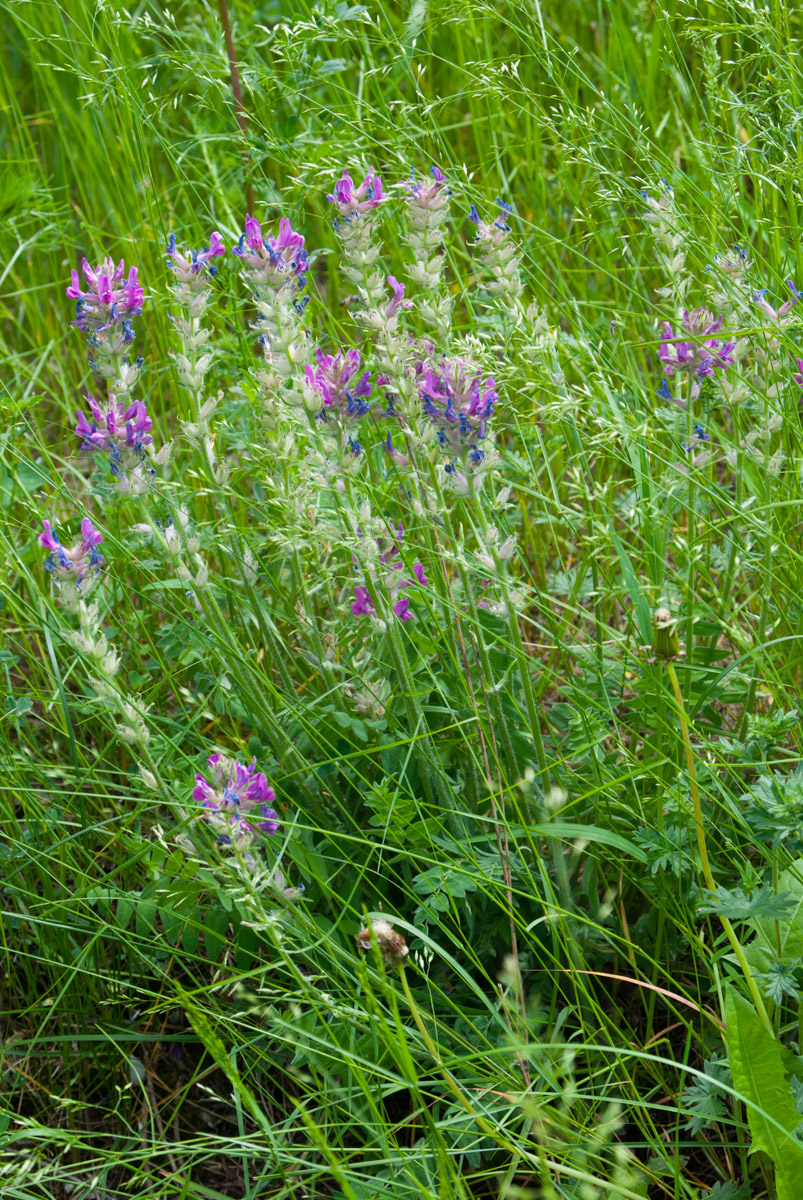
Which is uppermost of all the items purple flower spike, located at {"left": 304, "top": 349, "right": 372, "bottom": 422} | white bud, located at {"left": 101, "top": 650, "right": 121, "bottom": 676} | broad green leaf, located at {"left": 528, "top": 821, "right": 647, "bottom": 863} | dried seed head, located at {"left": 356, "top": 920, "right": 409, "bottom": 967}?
purple flower spike, located at {"left": 304, "top": 349, "right": 372, "bottom": 422}

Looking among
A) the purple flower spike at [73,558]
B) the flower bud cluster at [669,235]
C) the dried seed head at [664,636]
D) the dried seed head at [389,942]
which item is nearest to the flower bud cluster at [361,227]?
the flower bud cluster at [669,235]

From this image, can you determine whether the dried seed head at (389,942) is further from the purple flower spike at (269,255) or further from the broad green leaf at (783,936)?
the purple flower spike at (269,255)

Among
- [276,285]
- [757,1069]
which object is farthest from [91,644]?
[757,1069]

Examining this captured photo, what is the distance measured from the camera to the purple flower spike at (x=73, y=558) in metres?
1.41

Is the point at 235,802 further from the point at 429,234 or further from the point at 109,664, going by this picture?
the point at 429,234

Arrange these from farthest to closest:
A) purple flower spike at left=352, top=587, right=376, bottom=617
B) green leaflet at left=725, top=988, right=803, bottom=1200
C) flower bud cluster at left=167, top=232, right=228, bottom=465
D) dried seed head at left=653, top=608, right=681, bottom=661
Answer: purple flower spike at left=352, top=587, right=376, bottom=617, flower bud cluster at left=167, top=232, right=228, bottom=465, green leaflet at left=725, top=988, right=803, bottom=1200, dried seed head at left=653, top=608, right=681, bottom=661

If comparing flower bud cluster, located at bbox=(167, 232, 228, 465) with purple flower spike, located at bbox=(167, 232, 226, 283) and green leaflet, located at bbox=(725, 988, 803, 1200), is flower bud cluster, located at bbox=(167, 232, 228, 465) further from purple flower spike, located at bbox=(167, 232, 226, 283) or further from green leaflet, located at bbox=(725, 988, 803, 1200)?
green leaflet, located at bbox=(725, 988, 803, 1200)

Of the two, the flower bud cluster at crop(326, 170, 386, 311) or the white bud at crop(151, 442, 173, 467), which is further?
the white bud at crop(151, 442, 173, 467)

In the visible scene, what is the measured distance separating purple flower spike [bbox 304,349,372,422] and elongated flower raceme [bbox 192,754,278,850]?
1.79ft

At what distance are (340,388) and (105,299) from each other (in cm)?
38

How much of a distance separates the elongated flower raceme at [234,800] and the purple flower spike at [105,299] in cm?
69

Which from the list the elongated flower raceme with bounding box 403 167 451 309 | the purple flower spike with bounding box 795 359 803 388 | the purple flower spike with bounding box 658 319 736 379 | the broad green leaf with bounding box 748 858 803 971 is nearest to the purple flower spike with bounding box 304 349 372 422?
the elongated flower raceme with bounding box 403 167 451 309

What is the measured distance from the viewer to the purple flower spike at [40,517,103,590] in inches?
55.6

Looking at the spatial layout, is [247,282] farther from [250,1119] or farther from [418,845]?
[250,1119]
